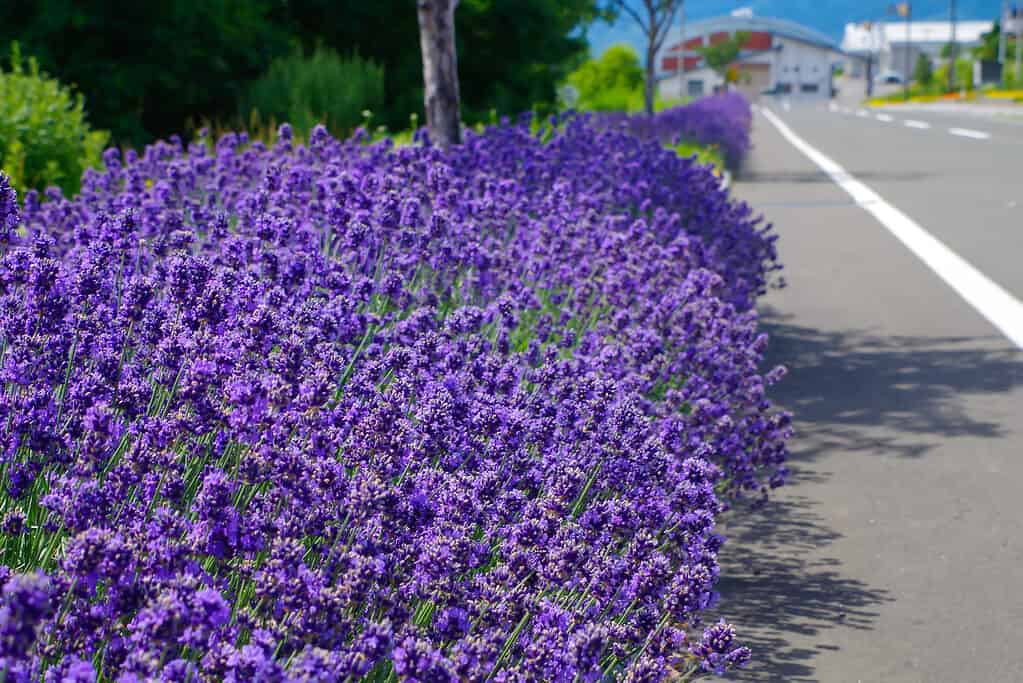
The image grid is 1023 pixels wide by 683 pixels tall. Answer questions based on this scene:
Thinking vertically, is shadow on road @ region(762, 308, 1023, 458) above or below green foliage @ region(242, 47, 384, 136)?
below

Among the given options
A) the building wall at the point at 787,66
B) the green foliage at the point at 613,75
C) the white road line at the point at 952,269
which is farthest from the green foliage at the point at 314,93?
the building wall at the point at 787,66

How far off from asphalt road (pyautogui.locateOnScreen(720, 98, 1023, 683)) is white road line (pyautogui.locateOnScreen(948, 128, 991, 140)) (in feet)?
77.5

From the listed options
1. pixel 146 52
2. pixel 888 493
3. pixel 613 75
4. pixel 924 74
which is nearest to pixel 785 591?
pixel 888 493

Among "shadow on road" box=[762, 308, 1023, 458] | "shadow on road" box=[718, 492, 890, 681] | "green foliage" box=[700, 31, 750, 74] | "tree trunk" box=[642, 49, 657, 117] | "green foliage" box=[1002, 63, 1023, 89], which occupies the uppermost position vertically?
"green foliage" box=[700, 31, 750, 74]

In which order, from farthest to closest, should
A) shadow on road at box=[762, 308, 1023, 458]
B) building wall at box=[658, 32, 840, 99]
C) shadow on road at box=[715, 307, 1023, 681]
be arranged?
1. building wall at box=[658, 32, 840, 99]
2. shadow on road at box=[762, 308, 1023, 458]
3. shadow on road at box=[715, 307, 1023, 681]

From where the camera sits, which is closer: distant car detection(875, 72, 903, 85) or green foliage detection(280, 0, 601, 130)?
green foliage detection(280, 0, 601, 130)

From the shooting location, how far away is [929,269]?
41.1 feet

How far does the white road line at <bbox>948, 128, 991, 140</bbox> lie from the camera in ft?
118

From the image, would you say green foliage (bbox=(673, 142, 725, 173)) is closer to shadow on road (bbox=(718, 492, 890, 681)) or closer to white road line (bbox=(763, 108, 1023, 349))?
white road line (bbox=(763, 108, 1023, 349))

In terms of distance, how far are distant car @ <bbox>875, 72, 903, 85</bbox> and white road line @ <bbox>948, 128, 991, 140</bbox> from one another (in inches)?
5436

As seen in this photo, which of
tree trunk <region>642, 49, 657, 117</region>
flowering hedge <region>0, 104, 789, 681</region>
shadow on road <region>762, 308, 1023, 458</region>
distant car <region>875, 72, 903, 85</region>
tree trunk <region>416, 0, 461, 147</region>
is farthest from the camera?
distant car <region>875, 72, 903, 85</region>

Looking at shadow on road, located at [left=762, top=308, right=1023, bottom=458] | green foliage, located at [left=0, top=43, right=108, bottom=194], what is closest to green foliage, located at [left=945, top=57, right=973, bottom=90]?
green foliage, located at [left=0, top=43, right=108, bottom=194]

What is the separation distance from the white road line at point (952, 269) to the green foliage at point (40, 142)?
7327mm

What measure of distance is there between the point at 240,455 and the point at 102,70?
16430mm
